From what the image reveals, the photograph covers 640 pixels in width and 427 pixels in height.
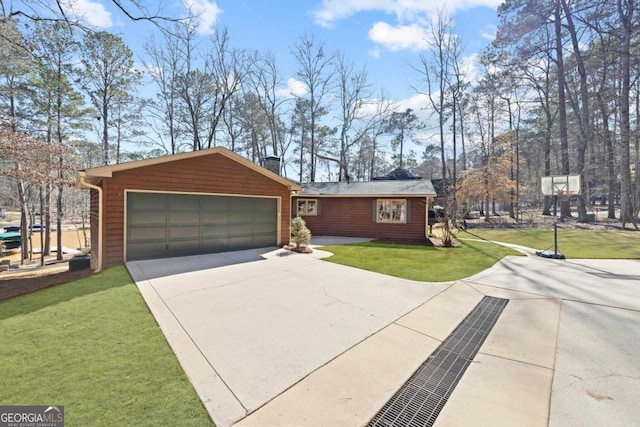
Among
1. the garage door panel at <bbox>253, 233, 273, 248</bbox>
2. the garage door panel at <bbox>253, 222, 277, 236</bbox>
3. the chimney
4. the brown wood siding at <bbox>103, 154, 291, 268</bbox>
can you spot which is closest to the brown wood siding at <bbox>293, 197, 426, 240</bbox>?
the chimney

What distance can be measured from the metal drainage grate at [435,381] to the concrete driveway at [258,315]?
75 cm

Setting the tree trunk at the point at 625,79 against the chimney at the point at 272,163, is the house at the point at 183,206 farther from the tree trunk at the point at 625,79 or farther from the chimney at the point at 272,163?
the tree trunk at the point at 625,79

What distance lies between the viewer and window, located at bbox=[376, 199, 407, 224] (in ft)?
40.4

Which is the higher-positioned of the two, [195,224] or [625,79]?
[625,79]

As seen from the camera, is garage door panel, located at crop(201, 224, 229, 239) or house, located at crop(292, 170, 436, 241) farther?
house, located at crop(292, 170, 436, 241)

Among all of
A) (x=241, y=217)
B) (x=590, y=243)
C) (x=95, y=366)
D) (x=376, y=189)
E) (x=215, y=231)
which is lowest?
(x=95, y=366)

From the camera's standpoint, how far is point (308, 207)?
45.2 feet

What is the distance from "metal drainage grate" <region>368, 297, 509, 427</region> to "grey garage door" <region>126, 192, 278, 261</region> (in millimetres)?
7004

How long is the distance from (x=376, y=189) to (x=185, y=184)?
875 centimetres

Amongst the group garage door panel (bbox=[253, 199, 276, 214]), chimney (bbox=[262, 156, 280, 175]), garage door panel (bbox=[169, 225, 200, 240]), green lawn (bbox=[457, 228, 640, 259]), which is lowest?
green lawn (bbox=[457, 228, 640, 259])

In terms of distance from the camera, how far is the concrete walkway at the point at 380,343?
207cm

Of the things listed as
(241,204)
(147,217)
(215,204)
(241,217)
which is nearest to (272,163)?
(241,204)

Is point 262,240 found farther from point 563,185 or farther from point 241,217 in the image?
point 563,185

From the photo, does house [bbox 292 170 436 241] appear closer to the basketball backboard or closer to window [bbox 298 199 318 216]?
window [bbox 298 199 318 216]
